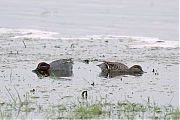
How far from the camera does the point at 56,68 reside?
42.6 feet

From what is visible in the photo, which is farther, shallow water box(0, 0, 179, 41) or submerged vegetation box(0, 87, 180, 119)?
shallow water box(0, 0, 179, 41)

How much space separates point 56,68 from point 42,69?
40cm

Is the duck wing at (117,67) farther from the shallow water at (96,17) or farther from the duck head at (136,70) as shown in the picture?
the shallow water at (96,17)

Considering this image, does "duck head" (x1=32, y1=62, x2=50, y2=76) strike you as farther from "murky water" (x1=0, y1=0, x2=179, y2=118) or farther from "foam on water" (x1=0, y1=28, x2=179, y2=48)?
"foam on water" (x1=0, y1=28, x2=179, y2=48)

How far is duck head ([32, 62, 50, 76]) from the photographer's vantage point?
12536mm

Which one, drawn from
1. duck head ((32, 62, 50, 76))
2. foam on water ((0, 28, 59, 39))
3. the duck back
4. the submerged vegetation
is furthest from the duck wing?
foam on water ((0, 28, 59, 39))

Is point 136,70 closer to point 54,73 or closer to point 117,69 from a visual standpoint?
point 117,69

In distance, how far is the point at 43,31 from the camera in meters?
19.0

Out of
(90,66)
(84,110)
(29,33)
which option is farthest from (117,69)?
(29,33)

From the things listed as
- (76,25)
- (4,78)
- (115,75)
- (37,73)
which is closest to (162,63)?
(115,75)

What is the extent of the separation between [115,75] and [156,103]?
124 inches

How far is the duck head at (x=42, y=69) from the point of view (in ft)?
41.1

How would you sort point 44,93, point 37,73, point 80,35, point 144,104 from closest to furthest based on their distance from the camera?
point 144,104
point 44,93
point 37,73
point 80,35

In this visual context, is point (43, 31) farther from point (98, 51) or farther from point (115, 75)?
point (115, 75)
